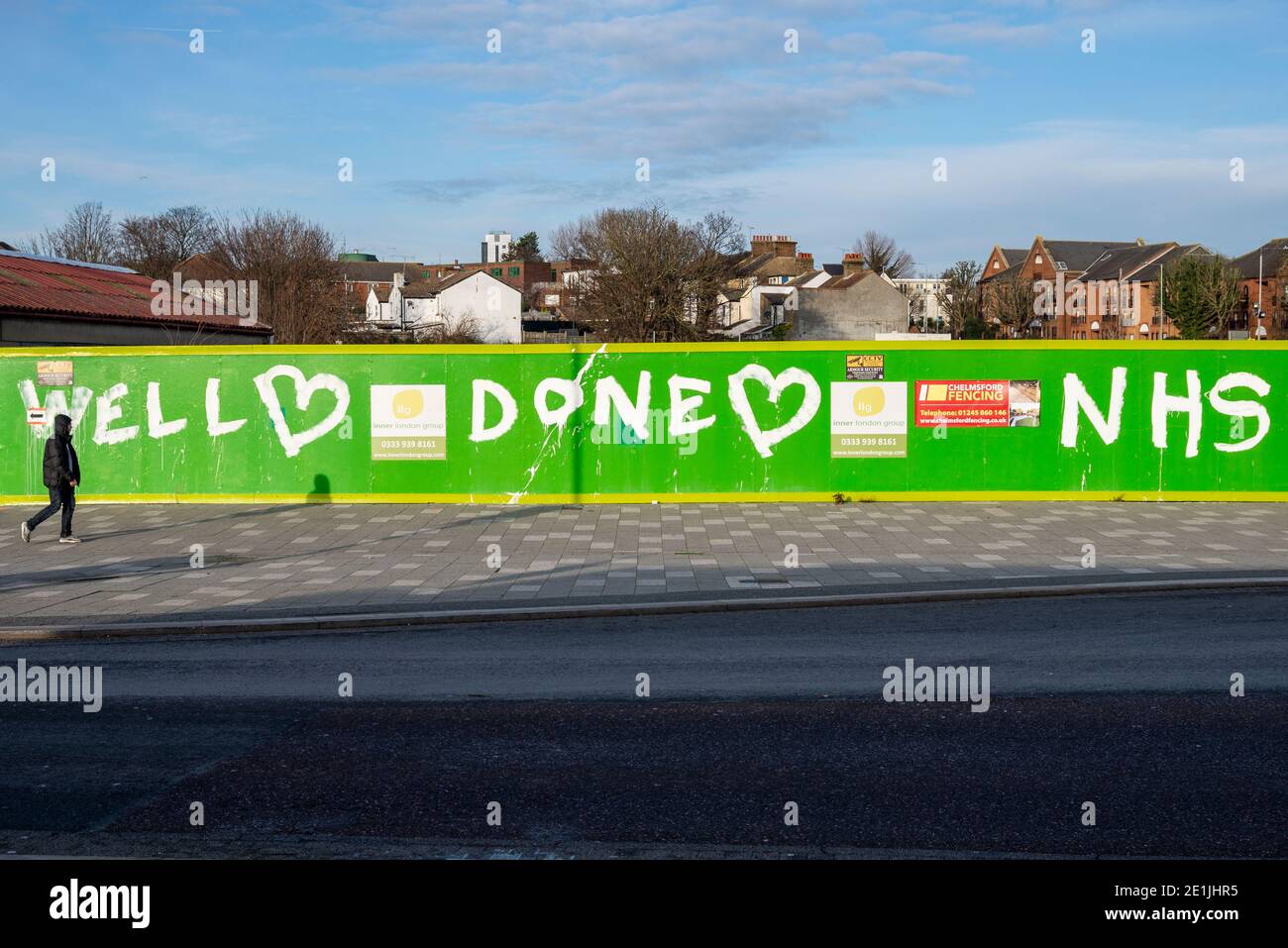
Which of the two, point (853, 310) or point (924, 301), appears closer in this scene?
point (853, 310)

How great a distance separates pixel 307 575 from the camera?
44.7ft

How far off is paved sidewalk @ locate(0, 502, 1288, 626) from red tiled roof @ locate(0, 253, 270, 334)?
8.28 metres

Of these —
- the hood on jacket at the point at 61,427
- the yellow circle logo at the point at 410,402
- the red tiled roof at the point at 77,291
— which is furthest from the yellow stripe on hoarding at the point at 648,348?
the red tiled roof at the point at 77,291

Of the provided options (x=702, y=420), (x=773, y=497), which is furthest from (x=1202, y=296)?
(x=702, y=420)

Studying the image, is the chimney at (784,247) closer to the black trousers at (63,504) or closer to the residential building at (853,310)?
the residential building at (853,310)

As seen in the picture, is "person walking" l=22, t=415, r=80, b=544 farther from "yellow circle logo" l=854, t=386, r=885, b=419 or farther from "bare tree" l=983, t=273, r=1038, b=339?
"bare tree" l=983, t=273, r=1038, b=339

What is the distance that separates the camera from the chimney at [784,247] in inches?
4724

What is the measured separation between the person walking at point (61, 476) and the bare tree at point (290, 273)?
40.4m

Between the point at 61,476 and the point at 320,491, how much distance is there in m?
4.54

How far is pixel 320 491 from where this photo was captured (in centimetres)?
1991

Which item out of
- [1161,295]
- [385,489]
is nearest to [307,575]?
[385,489]

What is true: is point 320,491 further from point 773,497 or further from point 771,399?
point 771,399

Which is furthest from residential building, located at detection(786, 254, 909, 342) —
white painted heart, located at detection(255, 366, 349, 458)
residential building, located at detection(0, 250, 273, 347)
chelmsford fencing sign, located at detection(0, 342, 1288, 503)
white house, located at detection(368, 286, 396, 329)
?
white painted heart, located at detection(255, 366, 349, 458)
